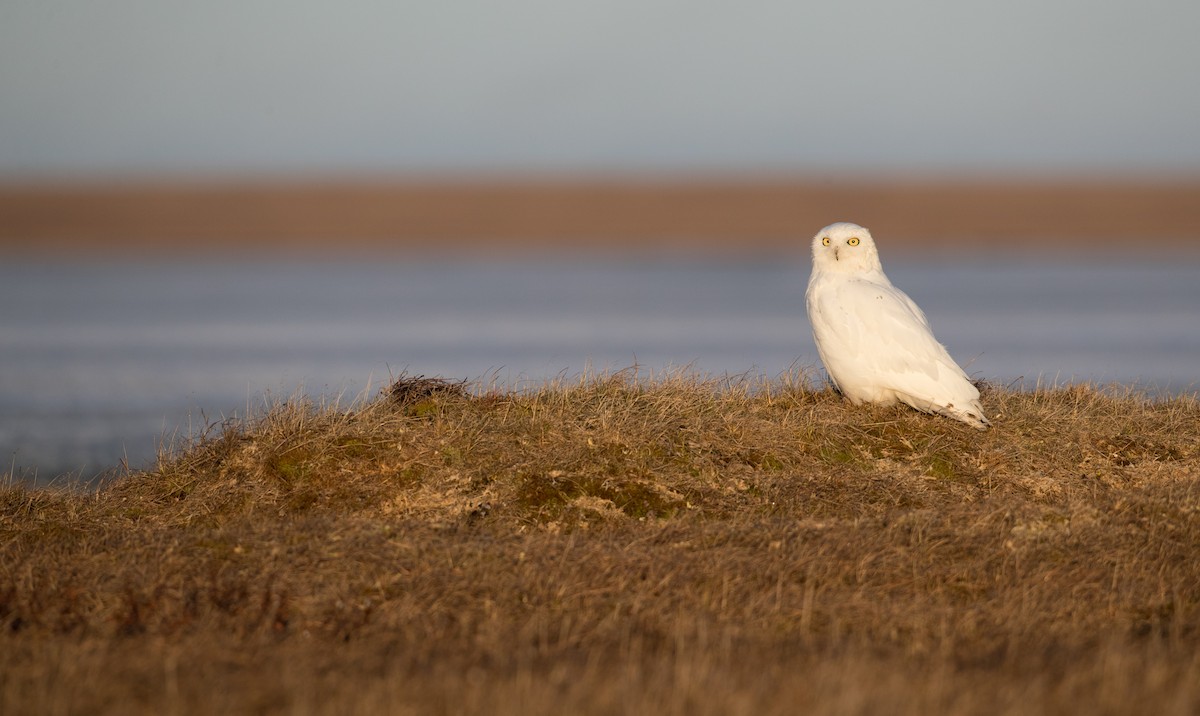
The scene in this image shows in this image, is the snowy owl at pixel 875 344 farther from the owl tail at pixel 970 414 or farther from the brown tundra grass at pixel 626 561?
the brown tundra grass at pixel 626 561

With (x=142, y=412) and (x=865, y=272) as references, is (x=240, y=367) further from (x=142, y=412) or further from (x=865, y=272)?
(x=865, y=272)

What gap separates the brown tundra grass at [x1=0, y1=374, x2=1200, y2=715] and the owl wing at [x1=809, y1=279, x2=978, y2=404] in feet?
0.79

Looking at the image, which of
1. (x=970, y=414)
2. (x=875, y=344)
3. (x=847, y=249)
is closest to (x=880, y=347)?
(x=875, y=344)

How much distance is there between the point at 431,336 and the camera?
27594 millimetres

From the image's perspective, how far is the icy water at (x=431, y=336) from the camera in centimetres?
1789

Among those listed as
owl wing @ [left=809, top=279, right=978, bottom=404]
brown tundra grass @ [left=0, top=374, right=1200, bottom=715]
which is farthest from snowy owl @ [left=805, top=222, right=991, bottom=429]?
brown tundra grass @ [left=0, top=374, right=1200, bottom=715]

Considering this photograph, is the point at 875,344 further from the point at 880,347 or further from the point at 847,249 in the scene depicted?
the point at 847,249

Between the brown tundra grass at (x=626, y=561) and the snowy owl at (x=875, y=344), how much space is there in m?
0.20

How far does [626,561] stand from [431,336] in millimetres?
21972

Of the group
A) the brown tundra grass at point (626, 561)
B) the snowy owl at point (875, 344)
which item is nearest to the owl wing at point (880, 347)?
the snowy owl at point (875, 344)

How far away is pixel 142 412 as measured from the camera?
18.5 metres

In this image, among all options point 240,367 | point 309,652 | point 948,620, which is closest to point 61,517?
point 309,652

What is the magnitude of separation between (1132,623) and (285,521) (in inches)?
173

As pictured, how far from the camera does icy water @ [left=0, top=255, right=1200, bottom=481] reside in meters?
17.9
